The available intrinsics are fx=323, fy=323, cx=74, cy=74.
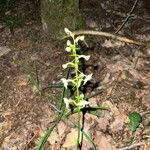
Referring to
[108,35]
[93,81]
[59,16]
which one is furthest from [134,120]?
[59,16]

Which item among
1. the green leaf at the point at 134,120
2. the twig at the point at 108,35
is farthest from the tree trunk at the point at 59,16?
the green leaf at the point at 134,120

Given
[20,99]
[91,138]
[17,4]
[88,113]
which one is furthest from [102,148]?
[17,4]

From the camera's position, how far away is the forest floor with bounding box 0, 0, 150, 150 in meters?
3.16

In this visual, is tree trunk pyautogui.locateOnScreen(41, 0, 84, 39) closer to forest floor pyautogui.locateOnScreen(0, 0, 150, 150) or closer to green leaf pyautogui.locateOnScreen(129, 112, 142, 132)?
forest floor pyautogui.locateOnScreen(0, 0, 150, 150)

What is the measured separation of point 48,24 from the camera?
13.4 ft

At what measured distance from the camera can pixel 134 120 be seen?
3195mm

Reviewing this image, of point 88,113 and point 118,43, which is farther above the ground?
point 118,43

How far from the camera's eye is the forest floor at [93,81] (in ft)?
10.4

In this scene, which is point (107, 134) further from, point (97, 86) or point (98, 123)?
point (97, 86)

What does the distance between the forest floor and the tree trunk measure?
0.51 feet

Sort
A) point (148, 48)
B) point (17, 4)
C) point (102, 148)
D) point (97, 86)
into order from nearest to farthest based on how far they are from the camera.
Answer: point (102, 148) → point (97, 86) → point (148, 48) → point (17, 4)

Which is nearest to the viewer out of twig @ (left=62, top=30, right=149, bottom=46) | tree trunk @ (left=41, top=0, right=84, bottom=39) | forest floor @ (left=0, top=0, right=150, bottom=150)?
forest floor @ (left=0, top=0, right=150, bottom=150)

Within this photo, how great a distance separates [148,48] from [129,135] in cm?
135

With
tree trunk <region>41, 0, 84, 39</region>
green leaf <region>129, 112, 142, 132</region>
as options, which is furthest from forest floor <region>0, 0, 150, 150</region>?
tree trunk <region>41, 0, 84, 39</region>
